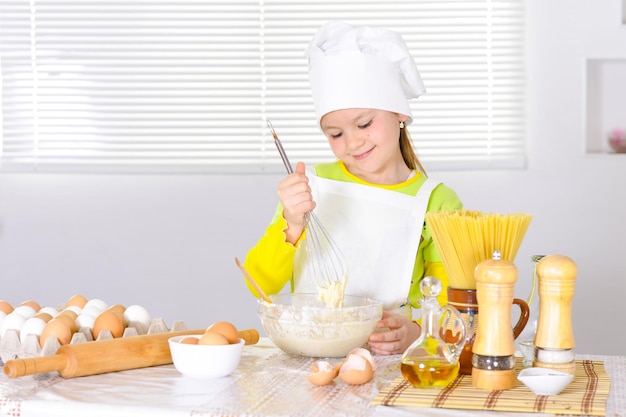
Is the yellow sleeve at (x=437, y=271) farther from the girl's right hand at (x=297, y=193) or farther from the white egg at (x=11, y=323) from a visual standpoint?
the white egg at (x=11, y=323)

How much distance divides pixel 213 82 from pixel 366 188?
131cm

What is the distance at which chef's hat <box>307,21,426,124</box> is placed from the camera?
191cm

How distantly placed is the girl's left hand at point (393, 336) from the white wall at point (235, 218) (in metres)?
1.57

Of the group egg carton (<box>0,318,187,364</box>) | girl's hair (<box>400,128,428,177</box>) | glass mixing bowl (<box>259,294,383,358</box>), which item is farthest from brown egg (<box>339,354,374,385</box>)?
girl's hair (<box>400,128,428,177</box>)

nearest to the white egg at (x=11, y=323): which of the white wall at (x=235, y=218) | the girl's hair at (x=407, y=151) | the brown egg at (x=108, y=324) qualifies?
the brown egg at (x=108, y=324)

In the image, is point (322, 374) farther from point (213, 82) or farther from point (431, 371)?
point (213, 82)

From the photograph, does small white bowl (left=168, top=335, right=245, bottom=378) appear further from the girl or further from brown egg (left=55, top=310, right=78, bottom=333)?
the girl

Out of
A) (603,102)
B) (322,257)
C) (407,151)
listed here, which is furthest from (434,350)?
(603,102)

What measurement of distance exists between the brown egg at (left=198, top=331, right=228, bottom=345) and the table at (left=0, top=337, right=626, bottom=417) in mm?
57

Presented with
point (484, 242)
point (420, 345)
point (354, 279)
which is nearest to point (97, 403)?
point (420, 345)

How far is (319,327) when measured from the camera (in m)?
1.50

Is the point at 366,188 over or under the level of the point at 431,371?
over

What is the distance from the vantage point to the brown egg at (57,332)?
1460mm

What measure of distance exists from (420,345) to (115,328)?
534mm
